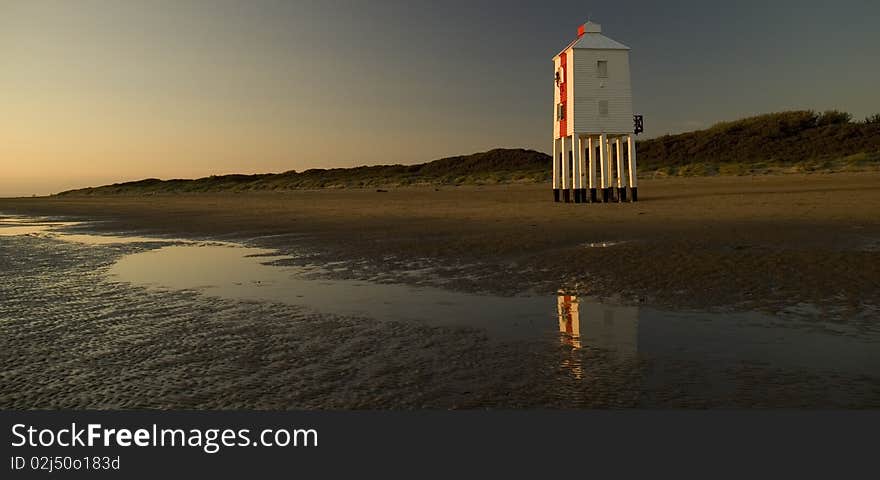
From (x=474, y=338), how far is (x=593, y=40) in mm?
24188

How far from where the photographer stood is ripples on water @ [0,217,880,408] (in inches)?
178

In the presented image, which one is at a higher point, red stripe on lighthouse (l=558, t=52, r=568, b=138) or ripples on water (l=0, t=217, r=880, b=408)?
red stripe on lighthouse (l=558, t=52, r=568, b=138)

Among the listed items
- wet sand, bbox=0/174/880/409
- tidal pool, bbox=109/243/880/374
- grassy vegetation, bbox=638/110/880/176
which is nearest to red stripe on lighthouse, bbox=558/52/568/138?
wet sand, bbox=0/174/880/409

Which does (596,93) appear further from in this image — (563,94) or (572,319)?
(572,319)

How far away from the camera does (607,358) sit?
211 inches

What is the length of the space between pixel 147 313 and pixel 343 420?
4.41m

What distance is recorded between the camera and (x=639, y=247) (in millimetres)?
12531

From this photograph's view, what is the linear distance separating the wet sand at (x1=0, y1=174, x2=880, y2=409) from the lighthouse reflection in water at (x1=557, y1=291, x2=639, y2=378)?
0.05m

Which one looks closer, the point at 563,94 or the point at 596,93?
the point at 596,93

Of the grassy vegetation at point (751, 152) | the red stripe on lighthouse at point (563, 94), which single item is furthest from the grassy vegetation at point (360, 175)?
the red stripe on lighthouse at point (563, 94)

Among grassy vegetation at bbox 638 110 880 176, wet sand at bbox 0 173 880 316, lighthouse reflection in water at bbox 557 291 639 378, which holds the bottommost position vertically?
lighthouse reflection in water at bbox 557 291 639 378

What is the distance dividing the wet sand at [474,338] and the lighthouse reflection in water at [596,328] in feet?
0.18

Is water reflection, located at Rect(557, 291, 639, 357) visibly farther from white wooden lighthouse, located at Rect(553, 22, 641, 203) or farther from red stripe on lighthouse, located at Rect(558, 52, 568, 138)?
red stripe on lighthouse, located at Rect(558, 52, 568, 138)

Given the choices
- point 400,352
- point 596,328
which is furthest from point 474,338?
point 596,328
